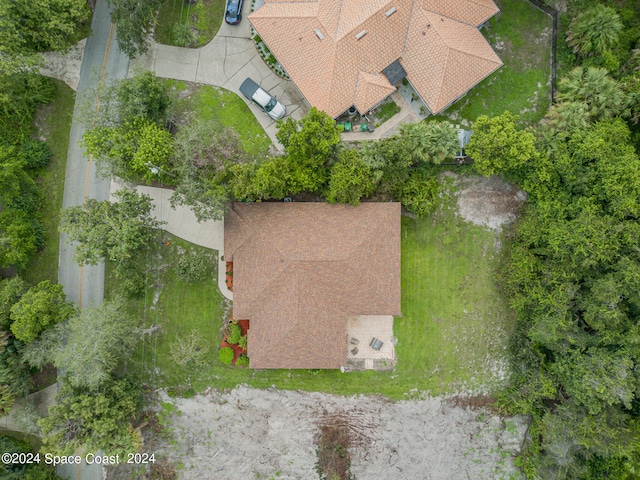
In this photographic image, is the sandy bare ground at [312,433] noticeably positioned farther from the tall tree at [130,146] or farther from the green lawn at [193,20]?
the green lawn at [193,20]

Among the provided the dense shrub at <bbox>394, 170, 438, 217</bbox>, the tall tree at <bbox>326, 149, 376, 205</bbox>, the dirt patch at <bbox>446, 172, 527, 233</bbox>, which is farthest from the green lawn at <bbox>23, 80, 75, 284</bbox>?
the dirt patch at <bbox>446, 172, 527, 233</bbox>

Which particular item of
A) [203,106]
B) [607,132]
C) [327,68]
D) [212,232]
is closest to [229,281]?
[212,232]

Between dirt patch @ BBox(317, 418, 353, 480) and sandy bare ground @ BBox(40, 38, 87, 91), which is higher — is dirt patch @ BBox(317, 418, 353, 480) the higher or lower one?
the lower one

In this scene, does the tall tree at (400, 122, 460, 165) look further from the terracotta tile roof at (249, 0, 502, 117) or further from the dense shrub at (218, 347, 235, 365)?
the dense shrub at (218, 347, 235, 365)

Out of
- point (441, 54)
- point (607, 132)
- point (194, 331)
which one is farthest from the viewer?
point (194, 331)

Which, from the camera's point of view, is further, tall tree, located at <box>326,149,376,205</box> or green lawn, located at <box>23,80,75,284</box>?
green lawn, located at <box>23,80,75,284</box>

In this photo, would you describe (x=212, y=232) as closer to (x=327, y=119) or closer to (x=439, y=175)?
(x=327, y=119)
